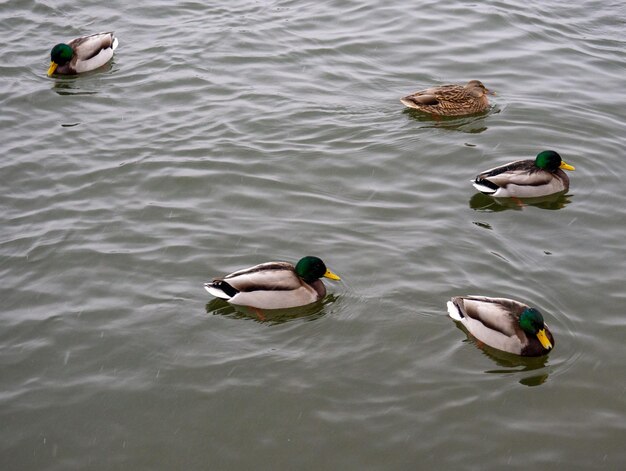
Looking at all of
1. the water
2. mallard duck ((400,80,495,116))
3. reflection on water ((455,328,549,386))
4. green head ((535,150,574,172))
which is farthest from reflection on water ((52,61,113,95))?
reflection on water ((455,328,549,386))

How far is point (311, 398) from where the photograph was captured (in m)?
7.79

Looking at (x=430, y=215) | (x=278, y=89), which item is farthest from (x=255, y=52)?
(x=430, y=215)

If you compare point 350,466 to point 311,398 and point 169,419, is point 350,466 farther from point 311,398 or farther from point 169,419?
point 169,419

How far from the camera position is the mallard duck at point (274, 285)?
884cm

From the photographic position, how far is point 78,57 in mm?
14523

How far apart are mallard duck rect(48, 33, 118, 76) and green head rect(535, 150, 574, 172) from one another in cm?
768

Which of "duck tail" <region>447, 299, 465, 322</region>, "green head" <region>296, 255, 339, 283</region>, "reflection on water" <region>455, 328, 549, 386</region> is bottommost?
"reflection on water" <region>455, 328, 549, 386</region>

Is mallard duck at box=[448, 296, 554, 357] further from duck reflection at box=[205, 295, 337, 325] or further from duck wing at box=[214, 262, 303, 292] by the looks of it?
duck wing at box=[214, 262, 303, 292]

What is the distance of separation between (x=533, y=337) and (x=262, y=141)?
5.45 meters

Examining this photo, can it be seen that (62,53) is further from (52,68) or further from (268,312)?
(268,312)

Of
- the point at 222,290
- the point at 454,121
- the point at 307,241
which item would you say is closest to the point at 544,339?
the point at 307,241

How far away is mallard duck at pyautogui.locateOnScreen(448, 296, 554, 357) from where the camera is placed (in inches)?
321

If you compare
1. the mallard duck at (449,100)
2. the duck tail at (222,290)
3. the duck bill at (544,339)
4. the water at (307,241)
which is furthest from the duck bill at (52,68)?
the duck bill at (544,339)

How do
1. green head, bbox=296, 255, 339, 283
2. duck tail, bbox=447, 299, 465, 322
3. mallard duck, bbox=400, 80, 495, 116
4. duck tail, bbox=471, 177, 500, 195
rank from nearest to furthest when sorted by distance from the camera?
1. duck tail, bbox=447, 299, 465, 322
2. green head, bbox=296, 255, 339, 283
3. duck tail, bbox=471, 177, 500, 195
4. mallard duck, bbox=400, 80, 495, 116
